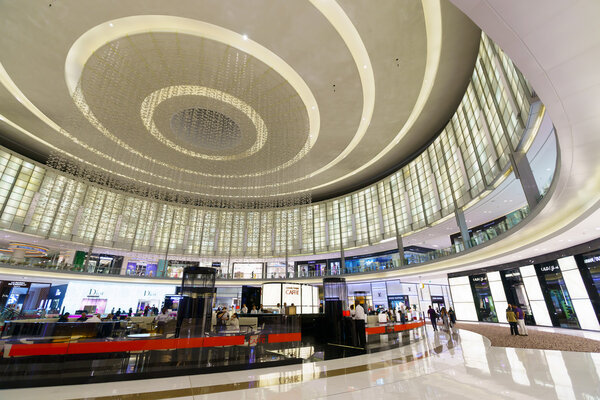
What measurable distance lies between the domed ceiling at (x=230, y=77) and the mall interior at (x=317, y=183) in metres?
0.11

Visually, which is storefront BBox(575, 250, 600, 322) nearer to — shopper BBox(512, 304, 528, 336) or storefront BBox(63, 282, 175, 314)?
shopper BBox(512, 304, 528, 336)

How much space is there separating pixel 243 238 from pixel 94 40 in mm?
24386

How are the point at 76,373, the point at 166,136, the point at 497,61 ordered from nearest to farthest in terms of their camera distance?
the point at 76,373
the point at 497,61
the point at 166,136

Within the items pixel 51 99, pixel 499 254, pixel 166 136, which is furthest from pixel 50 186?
pixel 499 254

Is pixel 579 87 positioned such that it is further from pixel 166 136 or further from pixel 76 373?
pixel 166 136

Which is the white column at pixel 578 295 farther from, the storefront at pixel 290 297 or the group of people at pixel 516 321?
the storefront at pixel 290 297

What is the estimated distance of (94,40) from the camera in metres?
11.8

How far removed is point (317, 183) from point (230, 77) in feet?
50.5

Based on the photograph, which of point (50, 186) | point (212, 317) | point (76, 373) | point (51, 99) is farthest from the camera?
point (50, 186)

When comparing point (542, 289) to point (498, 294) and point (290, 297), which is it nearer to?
point (498, 294)

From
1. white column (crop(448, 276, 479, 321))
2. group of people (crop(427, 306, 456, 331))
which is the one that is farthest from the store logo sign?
white column (crop(448, 276, 479, 321))

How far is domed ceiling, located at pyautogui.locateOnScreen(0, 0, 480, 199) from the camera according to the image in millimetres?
10766

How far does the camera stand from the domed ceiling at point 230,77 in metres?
10.8

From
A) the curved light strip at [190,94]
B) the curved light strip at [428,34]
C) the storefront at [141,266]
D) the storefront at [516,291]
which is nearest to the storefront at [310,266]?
the storefront at [141,266]
